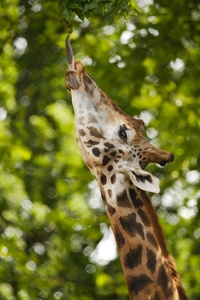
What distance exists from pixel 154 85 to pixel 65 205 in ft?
9.24

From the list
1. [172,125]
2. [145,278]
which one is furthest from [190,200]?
[145,278]

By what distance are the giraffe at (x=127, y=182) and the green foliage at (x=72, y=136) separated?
541 cm

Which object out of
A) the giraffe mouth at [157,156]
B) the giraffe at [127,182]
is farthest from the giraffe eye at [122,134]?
the giraffe mouth at [157,156]

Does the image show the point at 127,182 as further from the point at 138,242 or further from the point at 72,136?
the point at 72,136

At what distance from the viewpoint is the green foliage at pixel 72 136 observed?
14.0m

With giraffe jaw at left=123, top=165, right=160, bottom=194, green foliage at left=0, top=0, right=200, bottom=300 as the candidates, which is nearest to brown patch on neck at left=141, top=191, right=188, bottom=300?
giraffe jaw at left=123, top=165, right=160, bottom=194

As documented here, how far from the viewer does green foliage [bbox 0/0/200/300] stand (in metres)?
14.0

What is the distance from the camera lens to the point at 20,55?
15.3 m

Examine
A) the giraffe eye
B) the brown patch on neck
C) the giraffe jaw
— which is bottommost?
the brown patch on neck

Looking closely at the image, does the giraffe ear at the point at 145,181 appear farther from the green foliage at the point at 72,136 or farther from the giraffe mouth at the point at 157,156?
the green foliage at the point at 72,136

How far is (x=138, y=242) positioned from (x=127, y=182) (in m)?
0.38

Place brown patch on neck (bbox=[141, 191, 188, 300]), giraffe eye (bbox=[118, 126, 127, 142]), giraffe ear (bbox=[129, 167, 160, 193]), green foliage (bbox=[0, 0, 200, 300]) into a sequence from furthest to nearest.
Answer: green foliage (bbox=[0, 0, 200, 300]), giraffe eye (bbox=[118, 126, 127, 142]), brown patch on neck (bbox=[141, 191, 188, 300]), giraffe ear (bbox=[129, 167, 160, 193])

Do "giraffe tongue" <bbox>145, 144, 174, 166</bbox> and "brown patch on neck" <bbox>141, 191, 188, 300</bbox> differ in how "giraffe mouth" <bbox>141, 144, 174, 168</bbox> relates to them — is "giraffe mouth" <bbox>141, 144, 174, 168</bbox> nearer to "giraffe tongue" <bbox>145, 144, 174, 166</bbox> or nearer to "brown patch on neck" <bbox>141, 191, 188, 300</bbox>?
"giraffe tongue" <bbox>145, 144, 174, 166</bbox>

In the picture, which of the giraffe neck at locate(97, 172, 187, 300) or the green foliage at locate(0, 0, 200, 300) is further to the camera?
the green foliage at locate(0, 0, 200, 300)
